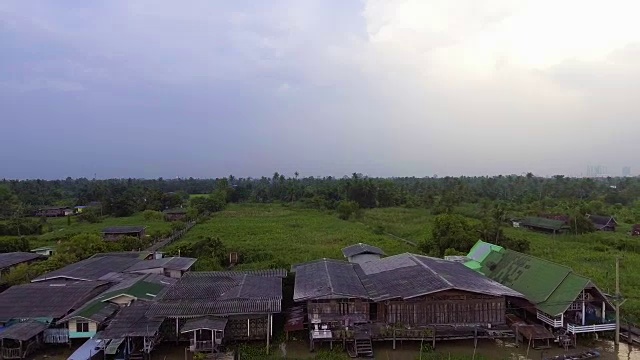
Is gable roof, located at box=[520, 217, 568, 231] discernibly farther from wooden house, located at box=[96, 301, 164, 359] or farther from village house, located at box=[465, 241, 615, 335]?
wooden house, located at box=[96, 301, 164, 359]

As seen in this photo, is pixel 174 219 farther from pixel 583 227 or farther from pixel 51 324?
pixel 583 227

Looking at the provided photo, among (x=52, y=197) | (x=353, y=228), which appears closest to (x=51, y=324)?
(x=353, y=228)

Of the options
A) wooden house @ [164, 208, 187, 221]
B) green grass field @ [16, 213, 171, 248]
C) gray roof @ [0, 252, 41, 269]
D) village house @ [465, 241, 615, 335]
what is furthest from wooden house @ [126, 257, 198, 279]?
wooden house @ [164, 208, 187, 221]

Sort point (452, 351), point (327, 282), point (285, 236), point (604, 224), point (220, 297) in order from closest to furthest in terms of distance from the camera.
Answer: point (452, 351)
point (220, 297)
point (327, 282)
point (285, 236)
point (604, 224)

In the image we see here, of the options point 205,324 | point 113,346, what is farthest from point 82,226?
point 205,324

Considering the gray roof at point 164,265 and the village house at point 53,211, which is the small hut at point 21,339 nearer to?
the gray roof at point 164,265

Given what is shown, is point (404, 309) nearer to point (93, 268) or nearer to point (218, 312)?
point (218, 312)

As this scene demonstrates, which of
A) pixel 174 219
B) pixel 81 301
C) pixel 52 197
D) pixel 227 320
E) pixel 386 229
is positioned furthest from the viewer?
pixel 52 197
